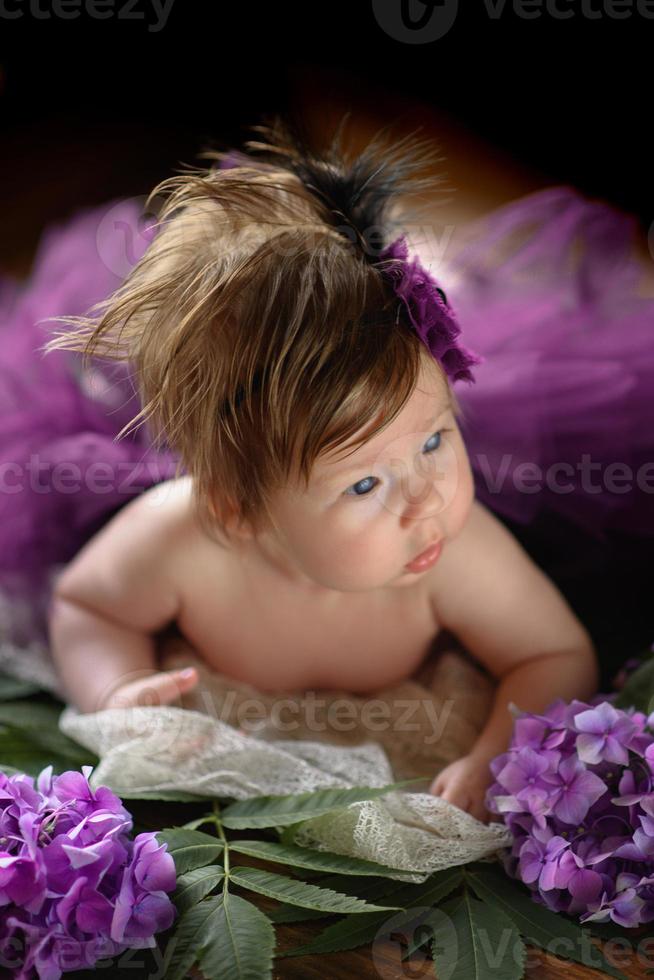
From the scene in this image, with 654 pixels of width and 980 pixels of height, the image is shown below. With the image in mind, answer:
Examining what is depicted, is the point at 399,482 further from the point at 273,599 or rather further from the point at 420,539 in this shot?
the point at 273,599

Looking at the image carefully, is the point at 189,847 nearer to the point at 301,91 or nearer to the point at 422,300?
the point at 422,300

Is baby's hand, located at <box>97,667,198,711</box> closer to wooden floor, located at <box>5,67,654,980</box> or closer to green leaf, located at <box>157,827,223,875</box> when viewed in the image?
green leaf, located at <box>157,827,223,875</box>

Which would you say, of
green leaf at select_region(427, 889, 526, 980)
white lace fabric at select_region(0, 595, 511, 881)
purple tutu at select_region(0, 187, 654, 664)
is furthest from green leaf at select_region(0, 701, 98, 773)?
green leaf at select_region(427, 889, 526, 980)

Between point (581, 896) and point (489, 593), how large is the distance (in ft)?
0.87

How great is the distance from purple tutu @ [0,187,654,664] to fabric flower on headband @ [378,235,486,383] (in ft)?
0.76

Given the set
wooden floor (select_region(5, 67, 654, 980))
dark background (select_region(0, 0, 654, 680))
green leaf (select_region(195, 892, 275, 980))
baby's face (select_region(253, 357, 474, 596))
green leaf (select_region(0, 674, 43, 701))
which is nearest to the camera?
green leaf (select_region(195, 892, 275, 980))

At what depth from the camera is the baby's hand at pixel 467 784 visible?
0.78 meters

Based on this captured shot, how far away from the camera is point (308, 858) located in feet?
2.34

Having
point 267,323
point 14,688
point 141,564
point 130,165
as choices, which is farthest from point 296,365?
point 130,165

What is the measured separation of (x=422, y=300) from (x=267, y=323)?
0.10 m

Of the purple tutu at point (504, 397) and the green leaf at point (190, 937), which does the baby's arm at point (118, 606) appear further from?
the green leaf at point (190, 937)

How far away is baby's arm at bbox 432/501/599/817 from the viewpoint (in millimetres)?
856

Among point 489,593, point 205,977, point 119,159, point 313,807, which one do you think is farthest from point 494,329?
point 119,159

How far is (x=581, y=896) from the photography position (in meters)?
0.67
